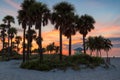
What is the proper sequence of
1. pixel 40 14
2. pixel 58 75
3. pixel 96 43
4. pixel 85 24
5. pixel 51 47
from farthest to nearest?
pixel 51 47 → pixel 96 43 → pixel 85 24 → pixel 40 14 → pixel 58 75

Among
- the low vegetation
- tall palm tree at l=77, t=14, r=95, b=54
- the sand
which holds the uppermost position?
tall palm tree at l=77, t=14, r=95, b=54

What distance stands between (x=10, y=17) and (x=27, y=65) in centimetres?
4885

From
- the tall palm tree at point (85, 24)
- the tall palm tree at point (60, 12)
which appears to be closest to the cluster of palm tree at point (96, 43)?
the tall palm tree at point (85, 24)

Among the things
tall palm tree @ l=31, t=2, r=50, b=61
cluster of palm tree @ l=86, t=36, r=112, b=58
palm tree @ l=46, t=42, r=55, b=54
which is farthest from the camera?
palm tree @ l=46, t=42, r=55, b=54

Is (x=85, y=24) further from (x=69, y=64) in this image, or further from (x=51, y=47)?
(x=51, y=47)

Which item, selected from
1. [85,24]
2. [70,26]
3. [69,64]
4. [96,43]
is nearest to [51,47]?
[96,43]

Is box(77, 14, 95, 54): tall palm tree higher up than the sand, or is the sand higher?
box(77, 14, 95, 54): tall palm tree

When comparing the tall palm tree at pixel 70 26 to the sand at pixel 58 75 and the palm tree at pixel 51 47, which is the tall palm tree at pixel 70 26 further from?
the palm tree at pixel 51 47

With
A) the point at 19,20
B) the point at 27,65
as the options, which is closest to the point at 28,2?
the point at 19,20

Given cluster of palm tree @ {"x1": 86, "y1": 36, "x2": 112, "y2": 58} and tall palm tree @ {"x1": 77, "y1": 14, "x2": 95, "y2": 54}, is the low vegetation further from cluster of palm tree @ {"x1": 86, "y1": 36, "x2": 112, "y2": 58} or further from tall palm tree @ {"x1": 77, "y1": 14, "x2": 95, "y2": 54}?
cluster of palm tree @ {"x1": 86, "y1": 36, "x2": 112, "y2": 58}

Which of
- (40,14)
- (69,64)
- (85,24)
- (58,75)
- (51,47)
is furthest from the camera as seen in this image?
(51,47)

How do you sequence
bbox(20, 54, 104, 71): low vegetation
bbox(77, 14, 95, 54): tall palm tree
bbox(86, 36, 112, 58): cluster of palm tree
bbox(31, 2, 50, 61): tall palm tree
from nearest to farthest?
bbox(20, 54, 104, 71): low vegetation, bbox(31, 2, 50, 61): tall palm tree, bbox(77, 14, 95, 54): tall palm tree, bbox(86, 36, 112, 58): cluster of palm tree

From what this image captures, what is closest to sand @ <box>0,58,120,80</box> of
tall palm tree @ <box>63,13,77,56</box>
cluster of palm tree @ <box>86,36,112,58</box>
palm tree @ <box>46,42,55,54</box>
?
tall palm tree @ <box>63,13,77,56</box>

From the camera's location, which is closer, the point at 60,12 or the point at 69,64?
the point at 69,64
